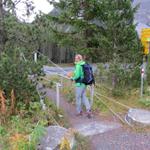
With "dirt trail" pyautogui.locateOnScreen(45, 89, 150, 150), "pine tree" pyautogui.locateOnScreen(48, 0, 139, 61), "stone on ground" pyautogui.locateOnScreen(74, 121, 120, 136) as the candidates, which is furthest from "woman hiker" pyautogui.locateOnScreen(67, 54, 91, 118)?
"pine tree" pyautogui.locateOnScreen(48, 0, 139, 61)

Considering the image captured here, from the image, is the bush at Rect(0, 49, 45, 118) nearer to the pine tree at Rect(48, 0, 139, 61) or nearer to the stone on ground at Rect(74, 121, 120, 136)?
the stone on ground at Rect(74, 121, 120, 136)

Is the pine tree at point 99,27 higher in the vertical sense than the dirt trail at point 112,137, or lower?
higher

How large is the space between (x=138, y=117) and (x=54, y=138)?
346 centimetres

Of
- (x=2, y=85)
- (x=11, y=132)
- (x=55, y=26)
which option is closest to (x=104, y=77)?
(x=55, y=26)

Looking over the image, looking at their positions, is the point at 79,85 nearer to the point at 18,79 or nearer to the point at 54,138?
the point at 18,79

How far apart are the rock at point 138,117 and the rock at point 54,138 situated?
275 centimetres

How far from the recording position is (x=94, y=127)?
951 centimetres

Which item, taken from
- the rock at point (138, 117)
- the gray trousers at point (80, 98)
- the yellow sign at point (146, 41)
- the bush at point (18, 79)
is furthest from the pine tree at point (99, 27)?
the bush at point (18, 79)

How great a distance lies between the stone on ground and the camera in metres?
9.06

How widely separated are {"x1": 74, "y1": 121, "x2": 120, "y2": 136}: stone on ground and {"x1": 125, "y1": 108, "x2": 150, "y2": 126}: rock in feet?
1.35

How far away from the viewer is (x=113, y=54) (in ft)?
41.5

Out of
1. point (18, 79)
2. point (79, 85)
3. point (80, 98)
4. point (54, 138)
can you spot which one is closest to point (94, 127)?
point (80, 98)

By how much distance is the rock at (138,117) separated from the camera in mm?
9693

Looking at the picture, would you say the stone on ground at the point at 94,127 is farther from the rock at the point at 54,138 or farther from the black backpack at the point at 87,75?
the rock at the point at 54,138
